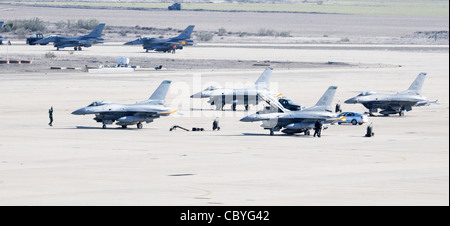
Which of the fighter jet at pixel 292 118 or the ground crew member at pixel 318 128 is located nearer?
the ground crew member at pixel 318 128

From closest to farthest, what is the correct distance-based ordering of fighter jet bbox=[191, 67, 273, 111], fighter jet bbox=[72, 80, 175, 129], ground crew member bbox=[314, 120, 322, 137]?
ground crew member bbox=[314, 120, 322, 137], fighter jet bbox=[72, 80, 175, 129], fighter jet bbox=[191, 67, 273, 111]

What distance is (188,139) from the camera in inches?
2685

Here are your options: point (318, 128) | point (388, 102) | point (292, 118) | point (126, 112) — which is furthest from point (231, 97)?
point (318, 128)

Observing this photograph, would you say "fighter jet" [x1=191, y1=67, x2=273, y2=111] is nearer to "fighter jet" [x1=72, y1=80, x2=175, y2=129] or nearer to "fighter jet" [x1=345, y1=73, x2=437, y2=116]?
"fighter jet" [x1=345, y1=73, x2=437, y2=116]

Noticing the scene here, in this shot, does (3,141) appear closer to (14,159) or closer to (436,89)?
(14,159)

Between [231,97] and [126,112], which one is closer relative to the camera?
[126,112]

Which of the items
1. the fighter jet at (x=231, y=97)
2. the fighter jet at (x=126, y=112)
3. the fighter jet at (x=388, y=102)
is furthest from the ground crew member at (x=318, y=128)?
the fighter jet at (x=231, y=97)

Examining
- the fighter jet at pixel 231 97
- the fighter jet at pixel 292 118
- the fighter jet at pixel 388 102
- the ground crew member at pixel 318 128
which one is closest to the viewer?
the ground crew member at pixel 318 128

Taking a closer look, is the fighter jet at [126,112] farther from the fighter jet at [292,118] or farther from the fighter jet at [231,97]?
the fighter jet at [231,97]

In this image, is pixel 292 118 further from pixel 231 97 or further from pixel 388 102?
pixel 231 97

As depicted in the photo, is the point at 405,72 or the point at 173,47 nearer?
the point at 405,72

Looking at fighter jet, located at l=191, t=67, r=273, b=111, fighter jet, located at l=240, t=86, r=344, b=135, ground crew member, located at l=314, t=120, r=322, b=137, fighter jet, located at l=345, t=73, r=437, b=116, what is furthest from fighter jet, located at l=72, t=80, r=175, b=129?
fighter jet, located at l=345, t=73, r=437, b=116
